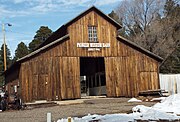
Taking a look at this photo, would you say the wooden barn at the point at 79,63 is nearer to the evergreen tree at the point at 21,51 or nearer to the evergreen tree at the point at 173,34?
the evergreen tree at the point at 173,34

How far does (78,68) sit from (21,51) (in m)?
59.8

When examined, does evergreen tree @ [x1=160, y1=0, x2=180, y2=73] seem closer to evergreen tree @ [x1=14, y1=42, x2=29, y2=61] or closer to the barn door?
the barn door

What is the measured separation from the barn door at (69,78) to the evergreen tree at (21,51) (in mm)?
57194

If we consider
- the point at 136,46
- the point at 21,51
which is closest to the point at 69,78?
the point at 136,46

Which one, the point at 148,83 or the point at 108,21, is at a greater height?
the point at 108,21

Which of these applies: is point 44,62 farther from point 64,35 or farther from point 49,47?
point 64,35

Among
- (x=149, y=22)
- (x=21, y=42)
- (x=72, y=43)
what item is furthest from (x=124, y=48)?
(x=21, y=42)

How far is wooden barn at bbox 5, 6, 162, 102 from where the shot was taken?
2822 cm

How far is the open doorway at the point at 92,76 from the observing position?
119 feet

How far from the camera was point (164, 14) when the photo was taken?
57625mm

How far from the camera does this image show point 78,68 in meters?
29.7

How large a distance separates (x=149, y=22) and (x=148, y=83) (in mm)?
25745

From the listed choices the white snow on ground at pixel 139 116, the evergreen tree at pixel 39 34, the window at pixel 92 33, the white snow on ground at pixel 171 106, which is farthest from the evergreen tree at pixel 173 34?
the white snow on ground at pixel 139 116

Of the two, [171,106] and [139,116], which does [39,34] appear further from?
[139,116]
